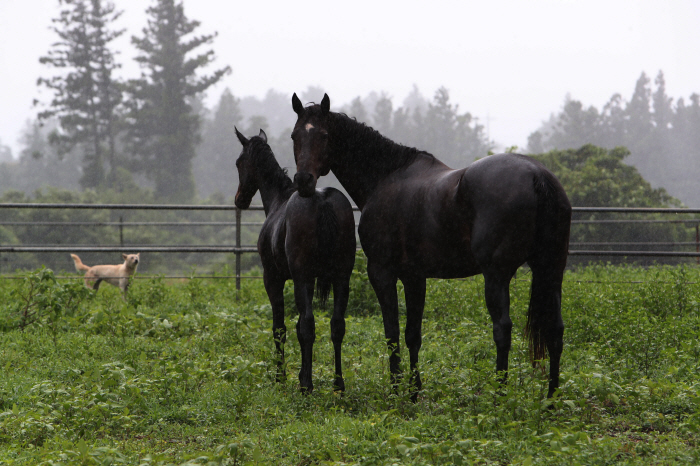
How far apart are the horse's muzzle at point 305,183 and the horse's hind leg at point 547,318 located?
1.55m

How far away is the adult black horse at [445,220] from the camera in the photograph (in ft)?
11.4

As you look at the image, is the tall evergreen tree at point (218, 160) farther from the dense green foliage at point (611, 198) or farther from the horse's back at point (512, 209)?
the horse's back at point (512, 209)

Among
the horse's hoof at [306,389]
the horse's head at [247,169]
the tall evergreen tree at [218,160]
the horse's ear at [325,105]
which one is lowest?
the horse's hoof at [306,389]

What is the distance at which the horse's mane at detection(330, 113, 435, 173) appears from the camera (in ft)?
13.9

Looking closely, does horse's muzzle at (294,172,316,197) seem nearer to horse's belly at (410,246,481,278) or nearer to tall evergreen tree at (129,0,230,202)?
horse's belly at (410,246,481,278)

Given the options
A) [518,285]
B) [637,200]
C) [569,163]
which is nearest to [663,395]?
[518,285]

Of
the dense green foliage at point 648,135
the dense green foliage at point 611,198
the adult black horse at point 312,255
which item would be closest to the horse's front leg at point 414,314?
the adult black horse at point 312,255

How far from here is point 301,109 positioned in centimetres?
410

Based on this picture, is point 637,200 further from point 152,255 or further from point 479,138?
point 479,138

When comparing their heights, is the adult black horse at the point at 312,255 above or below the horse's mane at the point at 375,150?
below

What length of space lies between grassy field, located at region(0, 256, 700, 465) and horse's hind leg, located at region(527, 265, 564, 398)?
150mm

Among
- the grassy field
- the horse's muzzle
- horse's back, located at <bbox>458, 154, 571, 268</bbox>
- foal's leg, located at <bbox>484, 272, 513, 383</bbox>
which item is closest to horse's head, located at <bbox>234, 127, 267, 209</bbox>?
the horse's muzzle

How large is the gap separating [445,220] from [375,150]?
85 cm

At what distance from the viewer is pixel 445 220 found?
377 centimetres
